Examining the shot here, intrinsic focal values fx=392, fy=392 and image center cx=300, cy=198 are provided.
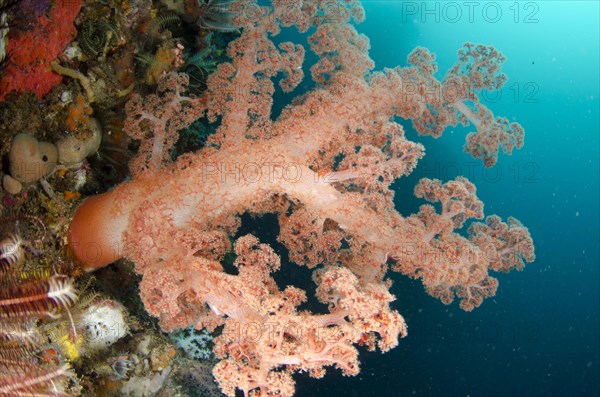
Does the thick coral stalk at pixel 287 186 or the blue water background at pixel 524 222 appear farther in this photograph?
the blue water background at pixel 524 222

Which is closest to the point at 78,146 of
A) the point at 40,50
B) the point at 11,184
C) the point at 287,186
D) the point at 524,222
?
the point at 11,184

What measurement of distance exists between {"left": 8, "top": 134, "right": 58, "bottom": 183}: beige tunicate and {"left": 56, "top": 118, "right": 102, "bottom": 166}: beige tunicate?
0.19 metres

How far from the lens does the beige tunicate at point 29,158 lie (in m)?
3.88

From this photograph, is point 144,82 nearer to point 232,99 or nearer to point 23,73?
point 232,99

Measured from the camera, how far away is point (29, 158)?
396cm

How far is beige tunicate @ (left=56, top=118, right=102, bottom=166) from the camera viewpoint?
14.7 feet

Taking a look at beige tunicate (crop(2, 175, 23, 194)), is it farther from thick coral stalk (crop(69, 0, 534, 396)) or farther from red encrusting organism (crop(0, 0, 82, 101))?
thick coral stalk (crop(69, 0, 534, 396))

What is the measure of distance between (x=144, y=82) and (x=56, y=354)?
11.6 ft

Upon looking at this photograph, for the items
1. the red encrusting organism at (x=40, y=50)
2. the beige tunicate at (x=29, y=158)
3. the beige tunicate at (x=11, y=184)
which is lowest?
the beige tunicate at (x=11, y=184)

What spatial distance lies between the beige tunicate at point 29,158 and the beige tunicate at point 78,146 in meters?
0.19

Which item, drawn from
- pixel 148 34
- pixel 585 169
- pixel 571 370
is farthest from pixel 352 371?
pixel 585 169

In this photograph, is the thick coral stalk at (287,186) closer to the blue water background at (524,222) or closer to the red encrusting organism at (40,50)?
the red encrusting organism at (40,50)

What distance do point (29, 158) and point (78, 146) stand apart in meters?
0.68

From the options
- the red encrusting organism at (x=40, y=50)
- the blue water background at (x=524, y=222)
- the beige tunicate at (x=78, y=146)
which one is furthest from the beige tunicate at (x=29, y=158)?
the blue water background at (x=524, y=222)
